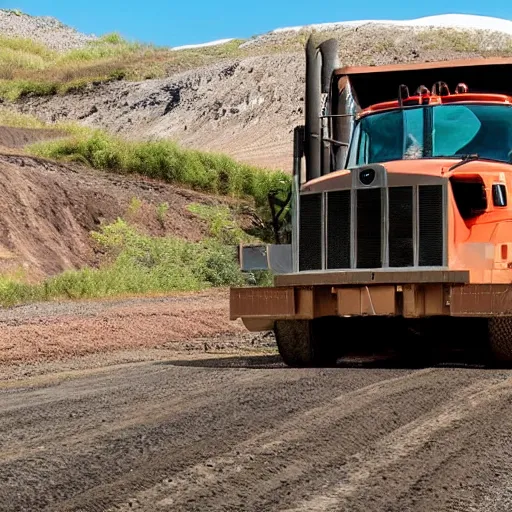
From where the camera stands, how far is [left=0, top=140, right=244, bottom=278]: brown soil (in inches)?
1286

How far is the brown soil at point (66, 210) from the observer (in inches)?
1286

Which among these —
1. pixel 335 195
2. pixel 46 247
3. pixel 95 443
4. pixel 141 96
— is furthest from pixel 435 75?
pixel 141 96

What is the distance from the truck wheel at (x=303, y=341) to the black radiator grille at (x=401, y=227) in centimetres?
143

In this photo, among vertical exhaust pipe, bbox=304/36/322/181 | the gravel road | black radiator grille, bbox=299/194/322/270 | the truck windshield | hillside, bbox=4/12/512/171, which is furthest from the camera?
hillside, bbox=4/12/512/171

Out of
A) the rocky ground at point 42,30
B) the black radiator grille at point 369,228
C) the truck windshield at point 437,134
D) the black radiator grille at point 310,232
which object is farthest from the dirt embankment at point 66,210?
the rocky ground at point 42,30

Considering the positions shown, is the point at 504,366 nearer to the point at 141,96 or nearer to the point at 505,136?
the point at 505,136

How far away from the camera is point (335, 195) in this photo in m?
12.6

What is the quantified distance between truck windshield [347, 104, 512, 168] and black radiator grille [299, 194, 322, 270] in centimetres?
115

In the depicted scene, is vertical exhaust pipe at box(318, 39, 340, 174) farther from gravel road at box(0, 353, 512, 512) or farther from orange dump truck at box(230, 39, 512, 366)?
gravel road at box(0, 353, 512, 512)

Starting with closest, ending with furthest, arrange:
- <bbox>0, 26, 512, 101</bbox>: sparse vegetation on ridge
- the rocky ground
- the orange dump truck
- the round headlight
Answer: the orange dump truck, the round headlight, <bbox>0, 26, 512, 101</bbox>: sparse vegetation on ridge, the rocky ground

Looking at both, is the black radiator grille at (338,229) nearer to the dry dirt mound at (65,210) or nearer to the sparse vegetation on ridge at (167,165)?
the dry dirt mound at (65,210)

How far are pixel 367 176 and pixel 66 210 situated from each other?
24.5m

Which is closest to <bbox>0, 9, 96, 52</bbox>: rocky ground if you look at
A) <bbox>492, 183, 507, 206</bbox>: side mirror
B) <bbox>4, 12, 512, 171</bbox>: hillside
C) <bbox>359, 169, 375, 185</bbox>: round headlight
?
<bbox>4, 12, 512, 171</bbox>: hillside

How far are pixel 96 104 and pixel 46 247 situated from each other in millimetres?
42882
